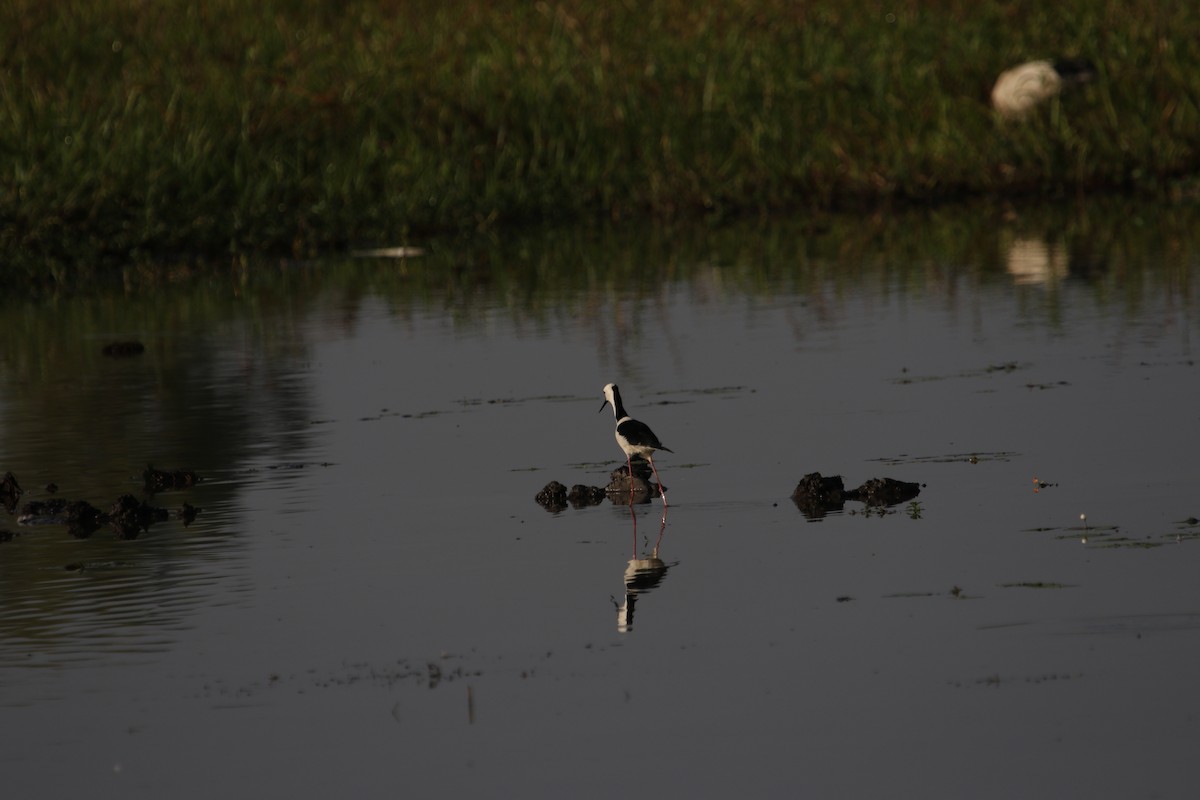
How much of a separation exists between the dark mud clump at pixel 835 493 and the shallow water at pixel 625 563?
11 cm

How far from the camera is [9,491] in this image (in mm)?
10906

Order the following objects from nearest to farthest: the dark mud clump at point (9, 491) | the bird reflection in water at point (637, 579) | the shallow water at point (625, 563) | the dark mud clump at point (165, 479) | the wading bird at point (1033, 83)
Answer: the shallow water at point (625, 563), the bird reflection in water at point (637, 579), the dark mud clump at point (9, 491), the dark mud clump at point (165, 479), the wading bird at point (1033, 83)

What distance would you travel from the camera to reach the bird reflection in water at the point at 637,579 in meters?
7.91

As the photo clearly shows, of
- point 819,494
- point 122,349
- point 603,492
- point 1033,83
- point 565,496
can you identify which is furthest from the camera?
point 1033,83

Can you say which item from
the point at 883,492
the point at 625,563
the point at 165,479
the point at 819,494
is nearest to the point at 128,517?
the point at 165,479

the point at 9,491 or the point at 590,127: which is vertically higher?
the point at 590,127

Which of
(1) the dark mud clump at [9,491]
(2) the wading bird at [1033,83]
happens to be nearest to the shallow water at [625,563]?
(1) the dark mud clump at [9,491]

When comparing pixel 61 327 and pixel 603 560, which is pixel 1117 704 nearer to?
pixel 603 560

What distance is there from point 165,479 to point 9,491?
2.58 feet

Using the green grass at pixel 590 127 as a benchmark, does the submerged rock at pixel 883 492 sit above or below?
below

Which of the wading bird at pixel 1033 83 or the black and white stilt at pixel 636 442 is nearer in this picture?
the black and white stilt at pixel 636 442

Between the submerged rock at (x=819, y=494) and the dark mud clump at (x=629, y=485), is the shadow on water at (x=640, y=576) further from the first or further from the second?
the dark mud clump at (x=629, y=485)

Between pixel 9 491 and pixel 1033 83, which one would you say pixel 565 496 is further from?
pixel 1033 83

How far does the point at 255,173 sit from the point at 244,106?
1.01m
